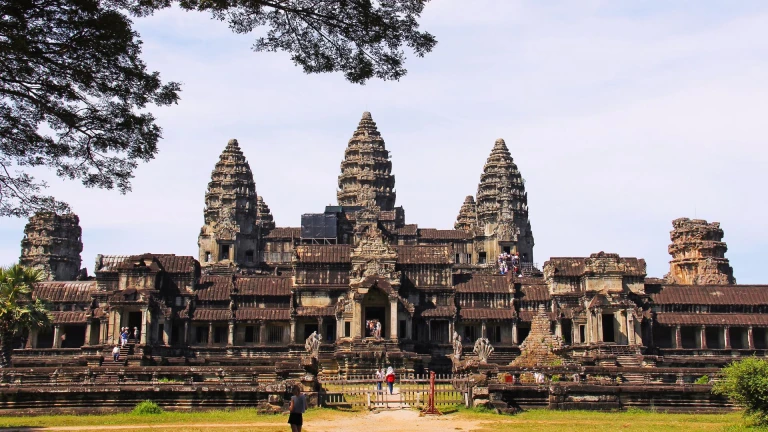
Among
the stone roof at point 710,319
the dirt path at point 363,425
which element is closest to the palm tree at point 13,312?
the dirt path at point 363,425

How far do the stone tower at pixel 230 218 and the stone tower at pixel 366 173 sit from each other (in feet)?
40.9

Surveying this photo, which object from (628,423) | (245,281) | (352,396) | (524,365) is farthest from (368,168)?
(628,423)

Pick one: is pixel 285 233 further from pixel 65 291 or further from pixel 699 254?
pixel 699 254

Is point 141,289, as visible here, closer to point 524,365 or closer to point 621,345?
point 524,365

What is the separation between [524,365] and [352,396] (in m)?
13.4

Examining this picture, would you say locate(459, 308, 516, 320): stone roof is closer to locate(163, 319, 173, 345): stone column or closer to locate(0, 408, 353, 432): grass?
locate(163, 319, 173, 345): stone column

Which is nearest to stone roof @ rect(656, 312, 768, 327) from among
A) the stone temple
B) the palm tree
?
the stone temple

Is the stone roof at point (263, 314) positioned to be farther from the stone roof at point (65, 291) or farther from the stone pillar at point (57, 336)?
the stone pillar at point (57, 336)

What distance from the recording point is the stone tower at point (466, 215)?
356ft

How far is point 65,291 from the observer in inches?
2420

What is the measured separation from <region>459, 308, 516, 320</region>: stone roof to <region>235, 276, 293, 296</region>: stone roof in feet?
40.6

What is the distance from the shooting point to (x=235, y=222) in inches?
3536

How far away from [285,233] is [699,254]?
44.0 metres

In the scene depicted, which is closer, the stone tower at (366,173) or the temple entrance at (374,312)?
the temple entrance at (374,312)
